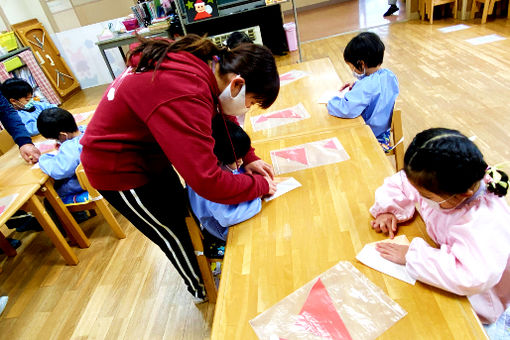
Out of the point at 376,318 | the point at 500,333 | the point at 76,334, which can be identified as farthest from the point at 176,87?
the point at 76,334

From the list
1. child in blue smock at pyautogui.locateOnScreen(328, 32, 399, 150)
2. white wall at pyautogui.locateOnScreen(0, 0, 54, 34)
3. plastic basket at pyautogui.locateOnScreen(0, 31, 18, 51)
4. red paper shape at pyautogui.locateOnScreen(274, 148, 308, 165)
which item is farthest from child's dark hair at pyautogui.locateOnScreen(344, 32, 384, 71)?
white wall at pyautogui.locateOnScreen(0, 0, 54, 34)

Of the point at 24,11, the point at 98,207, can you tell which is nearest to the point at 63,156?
the point at 98,207

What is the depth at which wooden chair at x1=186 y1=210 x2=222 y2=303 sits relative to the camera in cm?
123

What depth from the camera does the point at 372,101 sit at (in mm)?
1826

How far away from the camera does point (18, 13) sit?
220 inches

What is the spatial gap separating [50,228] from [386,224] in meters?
1.97

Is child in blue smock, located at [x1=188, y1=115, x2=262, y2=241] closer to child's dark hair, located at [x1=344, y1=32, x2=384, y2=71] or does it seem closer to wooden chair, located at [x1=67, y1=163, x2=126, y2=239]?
child's dark hair, located at [x1=344, y1=32, x2=384, y2=71]

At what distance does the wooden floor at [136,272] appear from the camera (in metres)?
1.73

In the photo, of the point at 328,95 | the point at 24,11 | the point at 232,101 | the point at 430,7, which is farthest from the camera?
the point at 24,11

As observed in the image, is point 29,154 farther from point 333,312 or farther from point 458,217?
point 458,217

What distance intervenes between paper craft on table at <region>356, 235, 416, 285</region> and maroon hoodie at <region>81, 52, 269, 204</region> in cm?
40

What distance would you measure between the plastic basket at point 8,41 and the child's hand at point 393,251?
610 centimetres

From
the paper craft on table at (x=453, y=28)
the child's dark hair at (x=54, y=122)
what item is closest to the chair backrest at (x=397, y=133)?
the child's dark hair at (x=54, y=122)

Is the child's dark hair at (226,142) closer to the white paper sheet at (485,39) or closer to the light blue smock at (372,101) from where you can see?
the light blue smock at (372,101)
